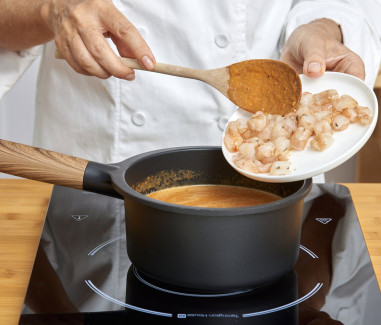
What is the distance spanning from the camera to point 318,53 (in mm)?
1018

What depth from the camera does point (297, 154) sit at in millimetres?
836

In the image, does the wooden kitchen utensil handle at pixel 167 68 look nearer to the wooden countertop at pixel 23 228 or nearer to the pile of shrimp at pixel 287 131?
the pile of shrimp at pixel 287 131

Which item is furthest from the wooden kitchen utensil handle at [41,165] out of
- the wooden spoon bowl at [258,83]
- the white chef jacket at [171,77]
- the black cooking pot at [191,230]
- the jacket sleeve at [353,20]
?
the jacket sleeve at [353,20]

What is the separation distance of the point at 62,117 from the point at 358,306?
825 mm

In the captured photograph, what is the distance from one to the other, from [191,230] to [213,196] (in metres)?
0.26

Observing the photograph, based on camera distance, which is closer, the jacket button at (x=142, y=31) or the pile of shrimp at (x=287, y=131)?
the pile of shrimp at (x=287, y=131)

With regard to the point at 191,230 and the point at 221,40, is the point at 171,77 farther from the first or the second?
the point at 191,230

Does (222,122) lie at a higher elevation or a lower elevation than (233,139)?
lower

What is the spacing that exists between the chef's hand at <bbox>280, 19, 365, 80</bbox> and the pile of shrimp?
0.29 feet

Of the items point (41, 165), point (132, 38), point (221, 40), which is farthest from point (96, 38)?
point (221, 40)

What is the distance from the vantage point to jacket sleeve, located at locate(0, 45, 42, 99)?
1.23 m

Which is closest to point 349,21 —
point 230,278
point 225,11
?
point 225,11

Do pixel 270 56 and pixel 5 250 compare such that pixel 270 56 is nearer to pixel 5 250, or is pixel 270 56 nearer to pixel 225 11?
pixel 225 11

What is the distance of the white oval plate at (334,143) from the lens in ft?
2.55
